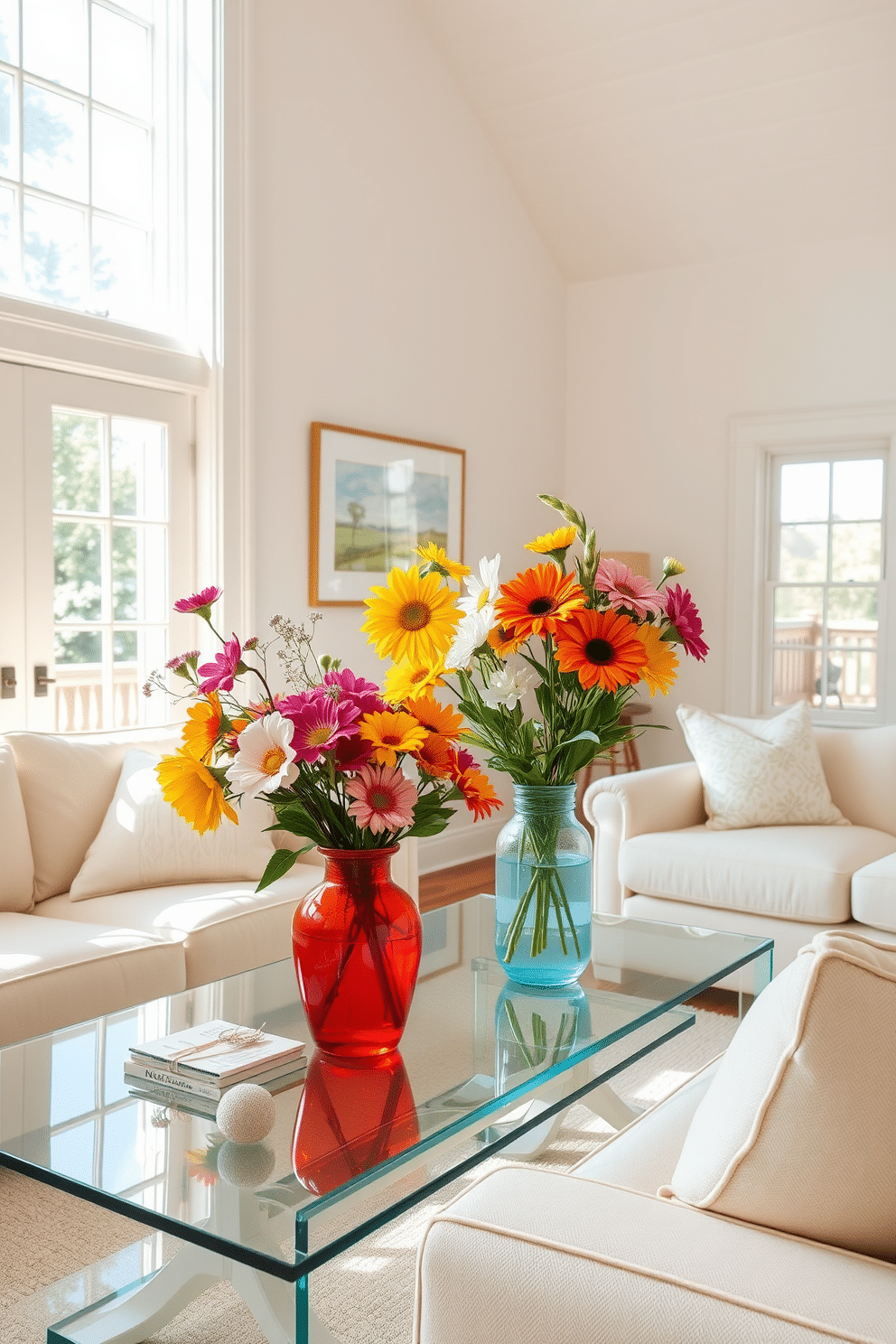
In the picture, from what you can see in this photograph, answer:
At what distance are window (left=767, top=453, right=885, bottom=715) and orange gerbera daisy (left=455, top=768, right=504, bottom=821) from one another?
436 centimetres

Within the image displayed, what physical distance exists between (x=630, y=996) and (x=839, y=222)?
14.8 feet

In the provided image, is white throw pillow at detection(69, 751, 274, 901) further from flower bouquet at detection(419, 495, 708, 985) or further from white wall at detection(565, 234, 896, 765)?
white wall at detection(565, 234, 896, 765)

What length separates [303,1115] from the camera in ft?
5.18

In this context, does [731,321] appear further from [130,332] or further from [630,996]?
[630,996]

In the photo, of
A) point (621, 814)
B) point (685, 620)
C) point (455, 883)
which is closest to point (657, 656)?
point (685, 620)

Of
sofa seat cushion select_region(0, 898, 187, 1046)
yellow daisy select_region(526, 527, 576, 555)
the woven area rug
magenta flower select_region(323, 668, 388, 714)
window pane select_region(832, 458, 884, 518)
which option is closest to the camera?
magenta flower select_region(323, 668, 388, 714)

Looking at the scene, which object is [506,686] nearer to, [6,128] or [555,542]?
[555,542]

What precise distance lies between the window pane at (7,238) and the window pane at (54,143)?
106 mm

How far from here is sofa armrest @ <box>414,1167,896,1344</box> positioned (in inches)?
37.4

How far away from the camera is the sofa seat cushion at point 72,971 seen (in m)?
2.46

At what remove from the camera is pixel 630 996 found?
2.16 meters

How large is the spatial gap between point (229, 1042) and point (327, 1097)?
23cm

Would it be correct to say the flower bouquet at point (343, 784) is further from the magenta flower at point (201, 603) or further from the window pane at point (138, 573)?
the window pane at point (138, 573)

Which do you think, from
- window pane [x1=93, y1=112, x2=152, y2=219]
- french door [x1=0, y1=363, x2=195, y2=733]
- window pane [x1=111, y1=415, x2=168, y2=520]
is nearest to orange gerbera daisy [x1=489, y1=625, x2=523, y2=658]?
french door [x1=0, y1=363, x2=195, y2=733]
